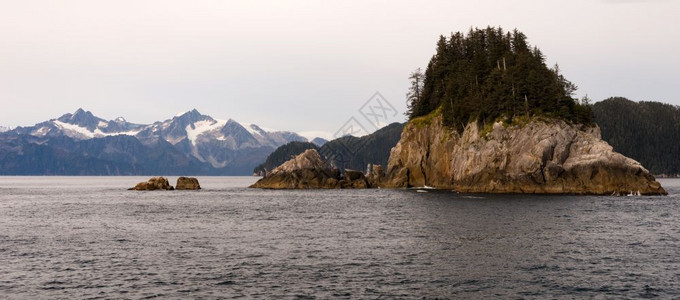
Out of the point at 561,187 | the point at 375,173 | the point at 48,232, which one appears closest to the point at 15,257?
the point at 48,232

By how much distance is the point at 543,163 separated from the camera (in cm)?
10581

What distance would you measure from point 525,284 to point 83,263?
2932cm

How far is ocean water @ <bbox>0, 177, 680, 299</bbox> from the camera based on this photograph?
32531 millimetres

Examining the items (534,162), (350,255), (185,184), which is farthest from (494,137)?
(185,184)

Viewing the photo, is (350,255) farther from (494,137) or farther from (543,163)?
(494,137)

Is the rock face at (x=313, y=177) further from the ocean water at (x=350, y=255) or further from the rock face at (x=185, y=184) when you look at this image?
the ocean water at (x=350, y=255)

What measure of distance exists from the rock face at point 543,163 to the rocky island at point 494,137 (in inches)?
7.0

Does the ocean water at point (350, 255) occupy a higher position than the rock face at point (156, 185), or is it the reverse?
the rock face at point (156, 185)

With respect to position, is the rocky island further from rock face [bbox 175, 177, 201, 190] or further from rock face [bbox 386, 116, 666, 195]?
rock face [bbox 175, 177, 201, 190]

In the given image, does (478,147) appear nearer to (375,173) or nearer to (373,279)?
(375,173)

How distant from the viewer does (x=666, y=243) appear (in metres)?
47.9

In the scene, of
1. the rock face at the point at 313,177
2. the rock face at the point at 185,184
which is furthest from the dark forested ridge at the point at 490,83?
the rock face at the point at 185,184

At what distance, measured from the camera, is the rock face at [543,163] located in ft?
338

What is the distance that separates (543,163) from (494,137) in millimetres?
12081
